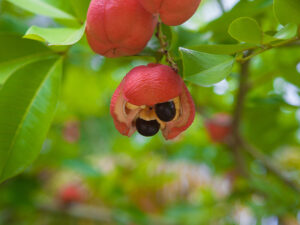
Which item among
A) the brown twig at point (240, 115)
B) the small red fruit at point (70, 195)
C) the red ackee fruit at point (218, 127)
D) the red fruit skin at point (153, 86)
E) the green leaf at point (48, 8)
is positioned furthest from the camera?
the small red fruit at point (70, 195)

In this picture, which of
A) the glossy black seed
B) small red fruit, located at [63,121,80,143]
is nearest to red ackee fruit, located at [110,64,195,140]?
the glossy black seed

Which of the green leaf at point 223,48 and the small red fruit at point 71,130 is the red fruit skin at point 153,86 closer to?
the green leaf at point 223,48

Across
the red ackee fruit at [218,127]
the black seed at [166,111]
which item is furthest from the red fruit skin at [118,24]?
the red ackee fruit at [218,127]

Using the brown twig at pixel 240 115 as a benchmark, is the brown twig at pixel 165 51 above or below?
above

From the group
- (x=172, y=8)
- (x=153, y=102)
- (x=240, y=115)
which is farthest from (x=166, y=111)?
(x=240, y=115)

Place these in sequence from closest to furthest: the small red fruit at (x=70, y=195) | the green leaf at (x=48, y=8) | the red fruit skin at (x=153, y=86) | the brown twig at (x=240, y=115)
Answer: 1. the red fruit skin at (x=153, y=86)
2. the green leaf at (x=48, y=8)
3. the brown twig at (x=240, y=115)
4. the small red fruit at (x=70, y=195)

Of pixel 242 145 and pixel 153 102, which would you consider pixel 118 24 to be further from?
pixel 242 145
